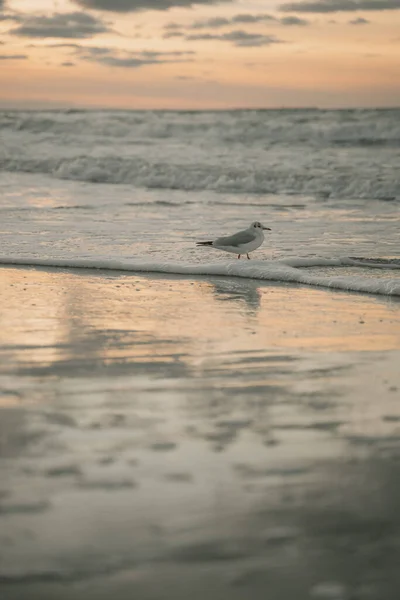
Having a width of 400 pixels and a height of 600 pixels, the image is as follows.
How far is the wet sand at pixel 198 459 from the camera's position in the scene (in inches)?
106

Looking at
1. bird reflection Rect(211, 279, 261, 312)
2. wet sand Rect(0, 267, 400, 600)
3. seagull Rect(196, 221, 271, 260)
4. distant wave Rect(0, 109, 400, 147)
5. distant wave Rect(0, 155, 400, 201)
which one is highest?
distant wave Rect(0, 109, 400, 147)

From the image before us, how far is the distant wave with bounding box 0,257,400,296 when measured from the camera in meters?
8.55

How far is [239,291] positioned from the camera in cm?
829

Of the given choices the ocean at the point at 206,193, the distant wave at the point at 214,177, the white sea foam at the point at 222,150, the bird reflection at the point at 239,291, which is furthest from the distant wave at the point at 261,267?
the white sea foam at the point at 222,150

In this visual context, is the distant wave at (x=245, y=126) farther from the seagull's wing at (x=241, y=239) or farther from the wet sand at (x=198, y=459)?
the wet sand at (x=198, y=459)

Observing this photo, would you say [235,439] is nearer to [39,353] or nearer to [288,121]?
[39,353]

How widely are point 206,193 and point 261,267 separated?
37.7ft

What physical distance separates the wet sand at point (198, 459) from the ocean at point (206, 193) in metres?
2.99

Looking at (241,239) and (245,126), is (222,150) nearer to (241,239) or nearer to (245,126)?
(245,126)

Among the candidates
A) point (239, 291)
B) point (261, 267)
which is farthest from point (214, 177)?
point (239, 291)

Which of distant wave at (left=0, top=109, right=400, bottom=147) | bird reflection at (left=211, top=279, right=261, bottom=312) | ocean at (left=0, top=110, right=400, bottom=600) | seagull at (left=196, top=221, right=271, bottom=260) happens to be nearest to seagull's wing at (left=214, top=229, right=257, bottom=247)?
seagull at (left=196, top=221, right=271, bottom=260)

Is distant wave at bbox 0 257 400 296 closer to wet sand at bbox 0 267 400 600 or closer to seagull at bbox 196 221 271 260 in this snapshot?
seagull at bbox 196 221 271 260

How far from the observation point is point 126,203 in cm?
1756

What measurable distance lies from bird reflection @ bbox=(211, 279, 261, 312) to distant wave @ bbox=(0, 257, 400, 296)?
30 cm
